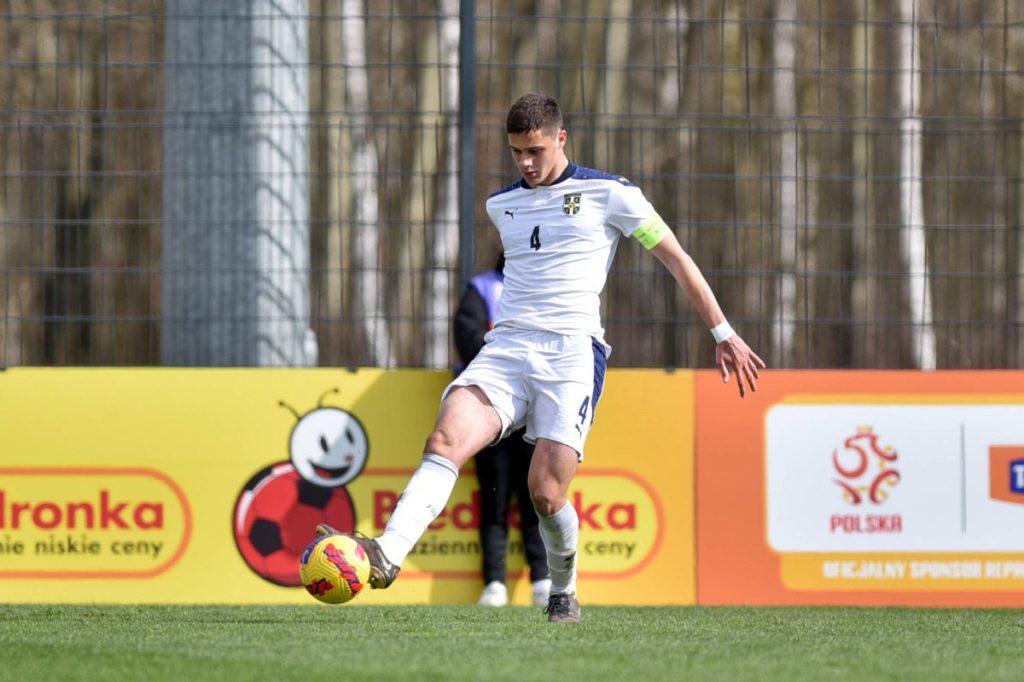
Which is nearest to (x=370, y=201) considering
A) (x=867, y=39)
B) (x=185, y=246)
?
(x=185, y=246)

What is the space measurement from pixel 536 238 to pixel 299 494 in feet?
10.8

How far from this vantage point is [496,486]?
31.8 ft

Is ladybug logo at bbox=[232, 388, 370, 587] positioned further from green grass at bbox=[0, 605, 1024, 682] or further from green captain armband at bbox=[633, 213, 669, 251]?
green captain armband at bbox=[633, 213, 669, 251]

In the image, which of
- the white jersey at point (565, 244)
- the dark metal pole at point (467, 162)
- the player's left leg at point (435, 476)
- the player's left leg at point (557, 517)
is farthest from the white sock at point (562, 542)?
the dark metal pole at point (467, 162)

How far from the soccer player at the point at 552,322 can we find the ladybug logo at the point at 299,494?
2830 millimetres

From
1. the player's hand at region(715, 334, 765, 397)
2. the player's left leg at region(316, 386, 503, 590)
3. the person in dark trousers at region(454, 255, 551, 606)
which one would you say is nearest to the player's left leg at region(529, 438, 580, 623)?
the player's left leg at region(316, 386, 503, 590)

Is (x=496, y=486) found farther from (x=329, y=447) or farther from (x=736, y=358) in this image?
(x=736, y=358)

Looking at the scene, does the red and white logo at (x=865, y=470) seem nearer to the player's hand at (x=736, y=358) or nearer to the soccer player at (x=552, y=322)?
the soccer player at (x=552, y=322)

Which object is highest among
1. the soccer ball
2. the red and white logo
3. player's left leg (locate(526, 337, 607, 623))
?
player's left leg (locate(526, 337, 607, 623))

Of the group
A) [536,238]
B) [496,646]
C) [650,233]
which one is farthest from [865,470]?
[496,646]

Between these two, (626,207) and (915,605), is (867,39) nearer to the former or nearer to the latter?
(915,605)

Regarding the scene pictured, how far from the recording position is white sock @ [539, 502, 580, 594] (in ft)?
23.3

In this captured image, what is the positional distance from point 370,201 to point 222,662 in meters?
5.10

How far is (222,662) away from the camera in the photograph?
553 cm
